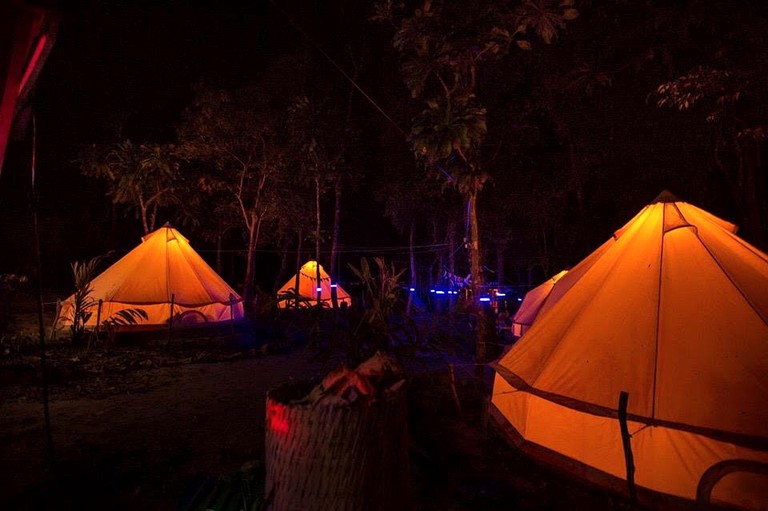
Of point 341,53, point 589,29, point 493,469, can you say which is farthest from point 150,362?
point 341,53

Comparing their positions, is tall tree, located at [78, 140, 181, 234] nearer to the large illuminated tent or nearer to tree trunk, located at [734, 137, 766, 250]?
the large illuminated tent

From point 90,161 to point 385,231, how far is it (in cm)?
2101

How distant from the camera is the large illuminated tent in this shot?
150 inches

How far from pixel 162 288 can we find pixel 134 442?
8.21m

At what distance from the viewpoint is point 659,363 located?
4.13 metres

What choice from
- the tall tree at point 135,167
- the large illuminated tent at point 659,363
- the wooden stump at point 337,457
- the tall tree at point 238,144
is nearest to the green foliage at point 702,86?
the large illuminated tent at point 659,363

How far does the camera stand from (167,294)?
522 inches

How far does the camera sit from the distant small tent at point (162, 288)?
1292cm

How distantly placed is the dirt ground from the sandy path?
14 mm

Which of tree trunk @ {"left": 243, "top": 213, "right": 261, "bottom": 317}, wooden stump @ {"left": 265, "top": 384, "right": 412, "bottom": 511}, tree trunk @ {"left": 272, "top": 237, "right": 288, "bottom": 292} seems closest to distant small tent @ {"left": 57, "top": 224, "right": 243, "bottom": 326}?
tree trunk @ {"left": 243, "top": 213, "right": 261, "bottom": 317}

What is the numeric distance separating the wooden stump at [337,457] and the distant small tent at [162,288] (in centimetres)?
1159

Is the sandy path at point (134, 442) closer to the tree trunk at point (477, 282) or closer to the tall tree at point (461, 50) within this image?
the tree trunk at point (477, 282)

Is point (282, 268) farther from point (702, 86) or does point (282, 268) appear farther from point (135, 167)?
point (702, 86)

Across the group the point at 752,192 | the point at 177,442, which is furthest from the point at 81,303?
the point at 752,192
